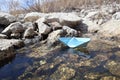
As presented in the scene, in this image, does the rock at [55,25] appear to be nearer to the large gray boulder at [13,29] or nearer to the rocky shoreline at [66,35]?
the rocky shoreline at [66,35]

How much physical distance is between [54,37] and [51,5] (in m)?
3.66

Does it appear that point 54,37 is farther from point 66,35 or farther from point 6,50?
point 6,50

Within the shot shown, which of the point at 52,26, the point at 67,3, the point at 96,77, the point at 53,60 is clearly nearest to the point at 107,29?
the point at 52,26

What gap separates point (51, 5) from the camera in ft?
29.2

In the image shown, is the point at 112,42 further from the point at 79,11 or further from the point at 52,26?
the point at 79,11

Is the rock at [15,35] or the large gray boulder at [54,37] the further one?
the rock at [15,35]

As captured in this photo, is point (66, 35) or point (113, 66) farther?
point (66, 35)

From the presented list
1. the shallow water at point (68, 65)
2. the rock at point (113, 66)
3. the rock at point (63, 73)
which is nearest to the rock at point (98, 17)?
the shallow water at point (68, 65)

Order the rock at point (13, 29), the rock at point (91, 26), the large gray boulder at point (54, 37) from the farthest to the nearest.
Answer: the rock at point (91, 26) < the rock at point (13, 29) < the large gray boulder at point (54, 37)

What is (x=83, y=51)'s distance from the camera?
4602 millimetres

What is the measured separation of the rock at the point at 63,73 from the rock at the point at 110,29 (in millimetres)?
2530

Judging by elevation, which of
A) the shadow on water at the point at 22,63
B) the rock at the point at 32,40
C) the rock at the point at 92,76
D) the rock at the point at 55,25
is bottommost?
the rock at the point at 32,40

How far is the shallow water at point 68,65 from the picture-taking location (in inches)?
132

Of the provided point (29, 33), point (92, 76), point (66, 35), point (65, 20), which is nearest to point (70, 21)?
point (65, 20)
